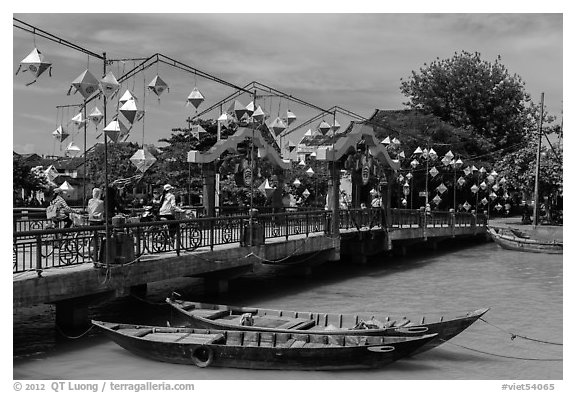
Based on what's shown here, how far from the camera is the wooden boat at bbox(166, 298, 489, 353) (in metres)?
11.9

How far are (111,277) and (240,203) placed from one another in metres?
20.1

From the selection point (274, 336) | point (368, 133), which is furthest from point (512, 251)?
point (274, 336)

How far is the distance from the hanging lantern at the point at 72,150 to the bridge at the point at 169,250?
223cm

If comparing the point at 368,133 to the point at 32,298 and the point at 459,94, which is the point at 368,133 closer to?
the point at 32,298

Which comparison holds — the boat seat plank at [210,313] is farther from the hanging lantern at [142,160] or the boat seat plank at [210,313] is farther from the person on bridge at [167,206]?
the person on bridge at [167,206]

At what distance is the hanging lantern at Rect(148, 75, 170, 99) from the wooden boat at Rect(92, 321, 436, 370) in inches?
256

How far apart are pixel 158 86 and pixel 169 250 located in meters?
4.02

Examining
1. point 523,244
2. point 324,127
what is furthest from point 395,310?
point 523,244

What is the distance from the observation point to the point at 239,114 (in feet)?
63.8

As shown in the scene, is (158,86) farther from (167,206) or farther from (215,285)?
(215,285)

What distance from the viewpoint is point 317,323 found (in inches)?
519

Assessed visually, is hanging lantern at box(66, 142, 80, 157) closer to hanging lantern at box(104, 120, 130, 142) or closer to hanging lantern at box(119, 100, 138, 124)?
hanging lantern at box(104, 120, 130, 142)

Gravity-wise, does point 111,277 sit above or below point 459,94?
below

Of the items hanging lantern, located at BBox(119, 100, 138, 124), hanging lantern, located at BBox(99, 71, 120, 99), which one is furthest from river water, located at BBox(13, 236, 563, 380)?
hanging lantern, located at BBox(99, 71, 120, 99)
